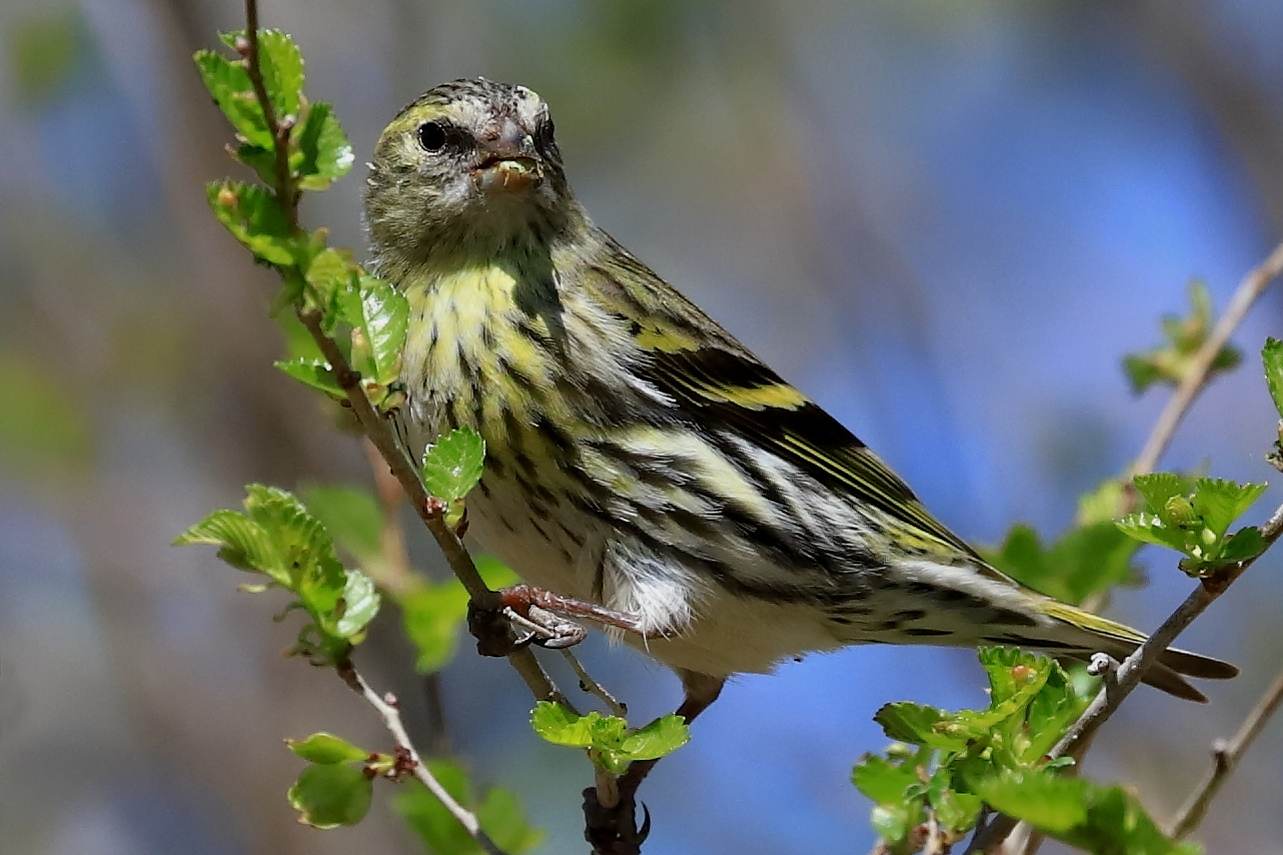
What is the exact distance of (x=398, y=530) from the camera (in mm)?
3844

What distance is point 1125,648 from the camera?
12.4ft

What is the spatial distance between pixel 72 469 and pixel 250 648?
1208 millimetres

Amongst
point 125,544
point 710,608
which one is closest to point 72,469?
point 125,544

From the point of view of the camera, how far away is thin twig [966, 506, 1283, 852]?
2.15m

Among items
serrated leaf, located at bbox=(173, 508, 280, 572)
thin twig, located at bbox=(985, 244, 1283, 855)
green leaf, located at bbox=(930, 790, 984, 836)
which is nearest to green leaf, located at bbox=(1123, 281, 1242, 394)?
thin twig, located at bbox=(985, 244, 1283, 855)

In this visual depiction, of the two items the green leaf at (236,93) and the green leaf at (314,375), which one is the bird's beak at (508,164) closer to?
the green leaf at (314,375)

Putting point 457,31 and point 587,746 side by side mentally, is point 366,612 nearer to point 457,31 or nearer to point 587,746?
point 587,746

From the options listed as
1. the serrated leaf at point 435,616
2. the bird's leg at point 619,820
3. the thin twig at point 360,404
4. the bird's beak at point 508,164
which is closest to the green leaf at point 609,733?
the thin twig at point 360,404

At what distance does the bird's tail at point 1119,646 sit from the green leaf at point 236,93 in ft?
8.36

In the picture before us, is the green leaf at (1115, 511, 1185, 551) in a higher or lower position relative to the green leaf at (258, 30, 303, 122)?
lower

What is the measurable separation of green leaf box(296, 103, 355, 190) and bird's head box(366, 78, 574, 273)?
182cm

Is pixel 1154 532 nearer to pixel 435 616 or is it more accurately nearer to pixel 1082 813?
pixel 1082 813

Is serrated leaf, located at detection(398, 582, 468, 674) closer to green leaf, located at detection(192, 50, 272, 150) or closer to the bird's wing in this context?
the bird's wing

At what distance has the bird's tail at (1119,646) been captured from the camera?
3.74 m
